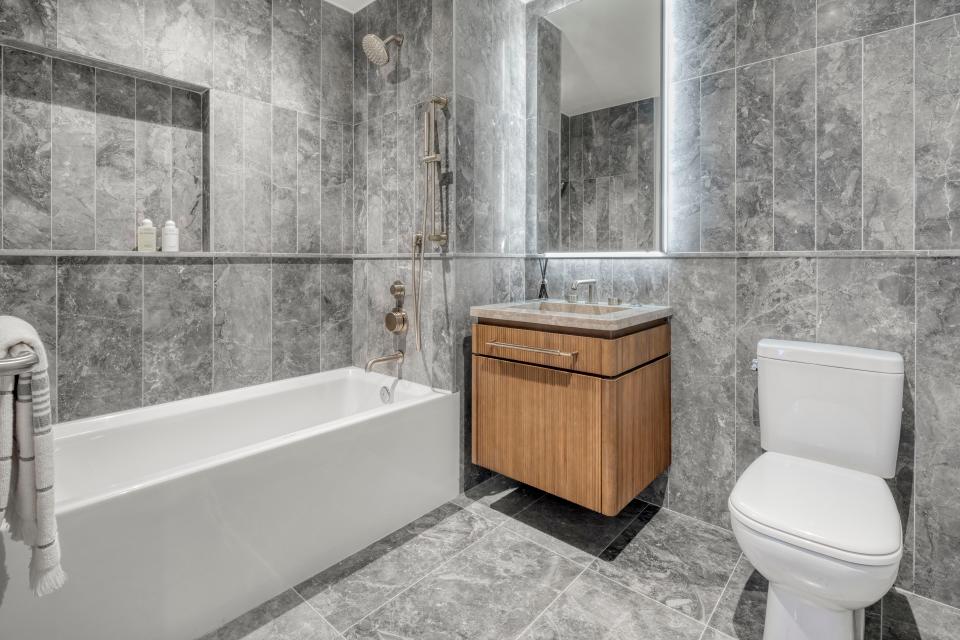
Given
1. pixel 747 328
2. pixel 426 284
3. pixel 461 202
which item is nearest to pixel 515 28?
pixel 461 202

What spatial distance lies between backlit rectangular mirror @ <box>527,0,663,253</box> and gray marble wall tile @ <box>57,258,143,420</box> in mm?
1903

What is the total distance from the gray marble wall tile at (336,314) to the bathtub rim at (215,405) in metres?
0.08

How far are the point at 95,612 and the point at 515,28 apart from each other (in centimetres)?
286

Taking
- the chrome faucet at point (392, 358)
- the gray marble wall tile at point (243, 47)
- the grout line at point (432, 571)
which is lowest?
the grout line at point (432, 571)

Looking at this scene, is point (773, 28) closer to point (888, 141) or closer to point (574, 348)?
point (888, 141)

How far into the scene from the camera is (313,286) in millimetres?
2652

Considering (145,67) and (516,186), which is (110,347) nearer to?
(145,67)

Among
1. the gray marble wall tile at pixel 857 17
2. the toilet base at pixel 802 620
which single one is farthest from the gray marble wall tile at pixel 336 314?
the gray marble wall tile at pixel 857 17

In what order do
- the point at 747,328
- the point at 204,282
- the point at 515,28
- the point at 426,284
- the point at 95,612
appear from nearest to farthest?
1. the point at 95,612
2. the point at 747,328
3. the point at 204,282
4. the point at 426,284
5. the point at 515,28

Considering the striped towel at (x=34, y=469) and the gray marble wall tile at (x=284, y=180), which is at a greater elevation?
the gray marble wall tile at (x=284, y=180)

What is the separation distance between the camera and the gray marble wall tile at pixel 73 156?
1.89 m

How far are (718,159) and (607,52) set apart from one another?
0.76 meters

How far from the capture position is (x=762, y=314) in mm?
1938

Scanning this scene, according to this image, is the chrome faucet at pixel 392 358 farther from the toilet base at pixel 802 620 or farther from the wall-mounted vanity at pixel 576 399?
the toilet base at pixel 802 620
